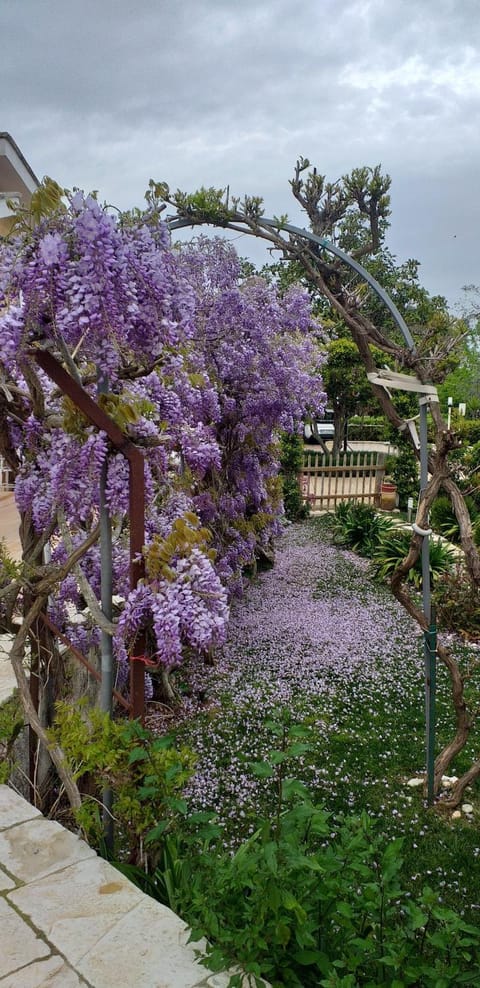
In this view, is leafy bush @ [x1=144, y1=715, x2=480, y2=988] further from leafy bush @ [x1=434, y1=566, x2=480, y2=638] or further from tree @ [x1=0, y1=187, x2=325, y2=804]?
leafy bush @ [x1=434, y1=566, x2=480, y2=638]

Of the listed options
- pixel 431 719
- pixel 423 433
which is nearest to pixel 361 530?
pixel 423 433

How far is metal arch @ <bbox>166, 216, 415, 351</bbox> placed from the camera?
10.4ft

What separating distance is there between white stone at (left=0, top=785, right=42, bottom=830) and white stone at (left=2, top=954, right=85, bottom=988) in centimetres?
64

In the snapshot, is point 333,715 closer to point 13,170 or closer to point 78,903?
point 78,903

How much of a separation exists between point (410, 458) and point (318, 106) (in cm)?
547

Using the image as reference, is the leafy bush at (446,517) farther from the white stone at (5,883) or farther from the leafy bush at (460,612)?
the white stone at (5,883)

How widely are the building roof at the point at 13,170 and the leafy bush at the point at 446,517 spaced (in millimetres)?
6482

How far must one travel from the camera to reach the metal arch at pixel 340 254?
3.16 m

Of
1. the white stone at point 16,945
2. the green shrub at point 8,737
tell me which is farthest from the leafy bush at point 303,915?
the green shrub at point 8,737

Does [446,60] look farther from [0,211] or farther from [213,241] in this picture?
[0,211]

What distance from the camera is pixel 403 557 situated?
6.95m

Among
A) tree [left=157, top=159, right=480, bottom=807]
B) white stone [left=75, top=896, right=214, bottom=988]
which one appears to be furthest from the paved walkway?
tree [left=157, top=159, right=480, bottom=807]

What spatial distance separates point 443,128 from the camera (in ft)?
25.4

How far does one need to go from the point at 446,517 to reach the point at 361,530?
131 cm
